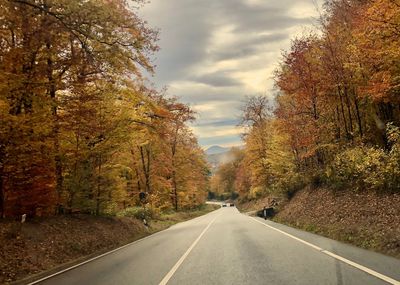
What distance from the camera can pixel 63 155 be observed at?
55.5ft

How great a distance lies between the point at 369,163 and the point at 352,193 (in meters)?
1.77

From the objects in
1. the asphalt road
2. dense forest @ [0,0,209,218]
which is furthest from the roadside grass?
dense forest @ [0,0,209,218]

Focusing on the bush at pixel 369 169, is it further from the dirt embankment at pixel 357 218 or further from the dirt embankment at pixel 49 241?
the dirt embankment at pixel 49 241

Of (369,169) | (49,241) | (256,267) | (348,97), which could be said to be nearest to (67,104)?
(49,241)

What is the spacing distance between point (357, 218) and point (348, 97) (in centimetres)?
1152

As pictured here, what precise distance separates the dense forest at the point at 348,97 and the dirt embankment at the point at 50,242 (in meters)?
11.1

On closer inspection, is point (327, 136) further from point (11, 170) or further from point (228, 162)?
point (228, 162)

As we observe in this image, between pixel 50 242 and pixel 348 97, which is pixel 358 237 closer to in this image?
pixel 50 242

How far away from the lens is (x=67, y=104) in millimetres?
16125

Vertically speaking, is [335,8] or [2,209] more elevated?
[335,8]

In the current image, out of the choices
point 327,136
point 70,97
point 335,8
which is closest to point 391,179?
point 327,136

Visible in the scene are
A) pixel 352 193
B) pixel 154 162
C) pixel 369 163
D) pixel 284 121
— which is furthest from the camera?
pixel 154 162

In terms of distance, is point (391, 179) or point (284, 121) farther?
point (284, 121)

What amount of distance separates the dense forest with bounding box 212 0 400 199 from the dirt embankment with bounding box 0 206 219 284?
11115 millimetres
